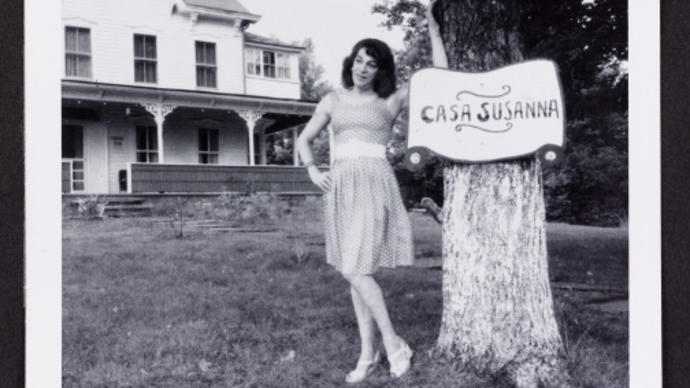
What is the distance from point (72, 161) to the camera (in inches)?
109

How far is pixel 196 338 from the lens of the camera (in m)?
2.43

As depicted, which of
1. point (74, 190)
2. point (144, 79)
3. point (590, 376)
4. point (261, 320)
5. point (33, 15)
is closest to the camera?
point (33, 15)

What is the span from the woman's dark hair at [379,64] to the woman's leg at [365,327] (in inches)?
29.1

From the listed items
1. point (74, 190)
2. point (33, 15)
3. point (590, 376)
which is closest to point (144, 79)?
point (74, 190)

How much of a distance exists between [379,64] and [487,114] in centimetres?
42

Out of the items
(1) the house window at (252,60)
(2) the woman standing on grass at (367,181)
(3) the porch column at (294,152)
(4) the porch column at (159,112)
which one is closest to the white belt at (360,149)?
(2) the woman standing on grass at (367,181)

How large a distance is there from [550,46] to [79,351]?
2.19 meters

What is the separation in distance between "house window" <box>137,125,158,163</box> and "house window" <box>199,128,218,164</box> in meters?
0.28

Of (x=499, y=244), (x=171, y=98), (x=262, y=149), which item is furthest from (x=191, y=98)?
(x=499, y=244)

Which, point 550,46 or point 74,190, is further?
point 74,190

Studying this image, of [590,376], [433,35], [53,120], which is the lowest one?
[590,376]

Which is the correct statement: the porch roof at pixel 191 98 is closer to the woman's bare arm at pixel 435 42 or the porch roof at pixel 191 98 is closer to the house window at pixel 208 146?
the house window at pixel 208 146
